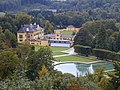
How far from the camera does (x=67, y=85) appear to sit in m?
15.2

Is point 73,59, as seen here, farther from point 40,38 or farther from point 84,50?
point 40,38

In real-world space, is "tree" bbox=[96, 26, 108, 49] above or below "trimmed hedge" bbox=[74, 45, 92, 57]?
above

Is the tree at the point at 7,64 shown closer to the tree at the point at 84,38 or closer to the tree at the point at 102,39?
the tree at the point at 102,39

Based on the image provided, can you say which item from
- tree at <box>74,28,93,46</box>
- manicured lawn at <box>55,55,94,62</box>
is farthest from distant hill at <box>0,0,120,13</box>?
manicured lawn at <box>55,55,94,62</box>

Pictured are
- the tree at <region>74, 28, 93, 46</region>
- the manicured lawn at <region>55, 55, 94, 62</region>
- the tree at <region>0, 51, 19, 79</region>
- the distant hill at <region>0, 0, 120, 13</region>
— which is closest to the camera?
the tree at <region>0, 51, 19, 79</region>

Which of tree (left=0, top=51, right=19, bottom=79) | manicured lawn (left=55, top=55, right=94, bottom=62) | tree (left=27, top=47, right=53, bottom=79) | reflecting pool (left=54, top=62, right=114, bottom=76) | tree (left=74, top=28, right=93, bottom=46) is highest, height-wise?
tree (left=0, top=51, right=19, bottom=79)

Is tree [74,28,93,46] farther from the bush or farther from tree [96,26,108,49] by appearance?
tree [96,26,108,49]

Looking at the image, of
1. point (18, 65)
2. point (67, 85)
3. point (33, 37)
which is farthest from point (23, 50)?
point (67, 85)

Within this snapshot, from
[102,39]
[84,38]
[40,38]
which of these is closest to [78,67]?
[102,39]

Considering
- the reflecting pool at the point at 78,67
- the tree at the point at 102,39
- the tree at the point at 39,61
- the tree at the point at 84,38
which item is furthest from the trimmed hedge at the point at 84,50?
the tree at the point at 39,61

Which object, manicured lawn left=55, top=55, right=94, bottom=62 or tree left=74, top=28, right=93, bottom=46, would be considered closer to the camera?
manicured lawn left=55, top=55, right=94, bottom=62

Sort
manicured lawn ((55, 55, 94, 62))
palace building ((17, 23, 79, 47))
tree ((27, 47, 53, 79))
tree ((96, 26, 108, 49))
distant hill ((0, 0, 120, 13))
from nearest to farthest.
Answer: tree ((27, 47, 53, 79))
manicured lawn ((55, 55, 94, 62))
tree ((96, 26, 108, 49))
palace building ((17, 23, 79, 47))
distant hill ((0, 0, 120, 13))

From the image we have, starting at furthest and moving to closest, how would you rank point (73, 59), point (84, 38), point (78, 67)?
point (84, 38)
point (73, 59)
point (78, 67)

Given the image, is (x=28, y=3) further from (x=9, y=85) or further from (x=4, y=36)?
(x=9, y=85)
